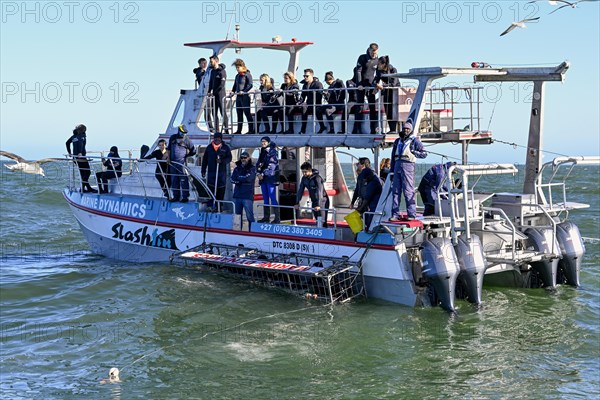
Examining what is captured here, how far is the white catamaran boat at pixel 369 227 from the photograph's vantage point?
1344 cm

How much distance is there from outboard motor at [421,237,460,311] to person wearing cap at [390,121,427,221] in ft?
1.99

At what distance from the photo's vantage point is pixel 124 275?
1622cm

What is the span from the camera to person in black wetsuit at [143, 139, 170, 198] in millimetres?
16344

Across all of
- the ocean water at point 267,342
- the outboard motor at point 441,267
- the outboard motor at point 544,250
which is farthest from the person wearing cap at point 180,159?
the outboard motor at point 544,250

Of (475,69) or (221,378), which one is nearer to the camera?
(221,378)

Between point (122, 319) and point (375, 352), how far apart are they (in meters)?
4.24

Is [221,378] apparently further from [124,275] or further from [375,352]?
[124,275]

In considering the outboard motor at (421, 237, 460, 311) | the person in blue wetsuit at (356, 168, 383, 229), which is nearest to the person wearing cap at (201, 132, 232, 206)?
the person in blue wetsuit at (356, 168, 383, 229)

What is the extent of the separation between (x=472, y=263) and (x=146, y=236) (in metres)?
6.78

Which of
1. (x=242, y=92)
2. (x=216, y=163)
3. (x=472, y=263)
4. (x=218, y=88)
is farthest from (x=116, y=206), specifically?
(x=472, y=263)

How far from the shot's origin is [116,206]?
1744 cm

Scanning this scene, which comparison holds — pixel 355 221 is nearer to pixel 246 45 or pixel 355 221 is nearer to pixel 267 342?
pixel 267 342

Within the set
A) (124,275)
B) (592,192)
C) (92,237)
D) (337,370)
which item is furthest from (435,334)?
(592,192)

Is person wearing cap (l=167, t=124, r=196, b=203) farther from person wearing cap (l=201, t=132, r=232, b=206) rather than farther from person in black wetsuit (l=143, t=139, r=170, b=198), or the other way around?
person wearing cap (l=201, t=132, r=232, b=206)
